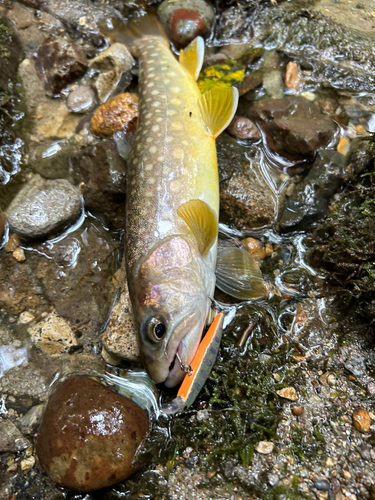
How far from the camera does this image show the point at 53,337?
12.8ft

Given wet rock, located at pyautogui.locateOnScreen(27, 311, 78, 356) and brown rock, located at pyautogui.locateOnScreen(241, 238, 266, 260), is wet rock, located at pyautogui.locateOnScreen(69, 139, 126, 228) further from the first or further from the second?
brown rock, located at pyautogui.locateOnScreen(241, 238, 266, 260)

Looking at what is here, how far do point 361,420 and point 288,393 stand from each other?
0.64 meters

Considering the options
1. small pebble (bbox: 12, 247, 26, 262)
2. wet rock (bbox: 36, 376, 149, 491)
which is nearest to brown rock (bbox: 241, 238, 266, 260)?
wet rock (bbox: 36, 376, 149, 491)

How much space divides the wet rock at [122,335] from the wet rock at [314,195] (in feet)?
7.09

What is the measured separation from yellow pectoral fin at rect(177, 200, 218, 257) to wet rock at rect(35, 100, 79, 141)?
267 centimetres

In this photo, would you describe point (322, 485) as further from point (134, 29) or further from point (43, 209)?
point (134, 29)

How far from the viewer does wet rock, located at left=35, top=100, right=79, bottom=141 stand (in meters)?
5.05

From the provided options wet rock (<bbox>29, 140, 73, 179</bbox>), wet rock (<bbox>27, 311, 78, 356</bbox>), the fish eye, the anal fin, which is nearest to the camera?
the fish eye

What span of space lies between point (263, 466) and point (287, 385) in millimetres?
734

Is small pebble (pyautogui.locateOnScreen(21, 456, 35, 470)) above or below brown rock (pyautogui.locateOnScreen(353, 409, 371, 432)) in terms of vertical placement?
below

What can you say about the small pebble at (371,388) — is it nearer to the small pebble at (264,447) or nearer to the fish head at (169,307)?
the small pebble at (264,447)

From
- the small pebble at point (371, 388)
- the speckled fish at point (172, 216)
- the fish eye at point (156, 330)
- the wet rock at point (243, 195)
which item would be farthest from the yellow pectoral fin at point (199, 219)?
the small pebble at point (371, 388)

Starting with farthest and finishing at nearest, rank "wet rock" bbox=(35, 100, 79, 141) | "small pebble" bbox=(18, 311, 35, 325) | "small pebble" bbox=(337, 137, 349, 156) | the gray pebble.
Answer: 1. "wet rock" bbox=(35, 100, 79, 141)
2. "small pebble" bbox=(337, 137, 349, 156)
3. "small pebble" bbox=(18, 311, 35, 325)
4. the gray pebble

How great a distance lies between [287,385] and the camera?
3252 mm
